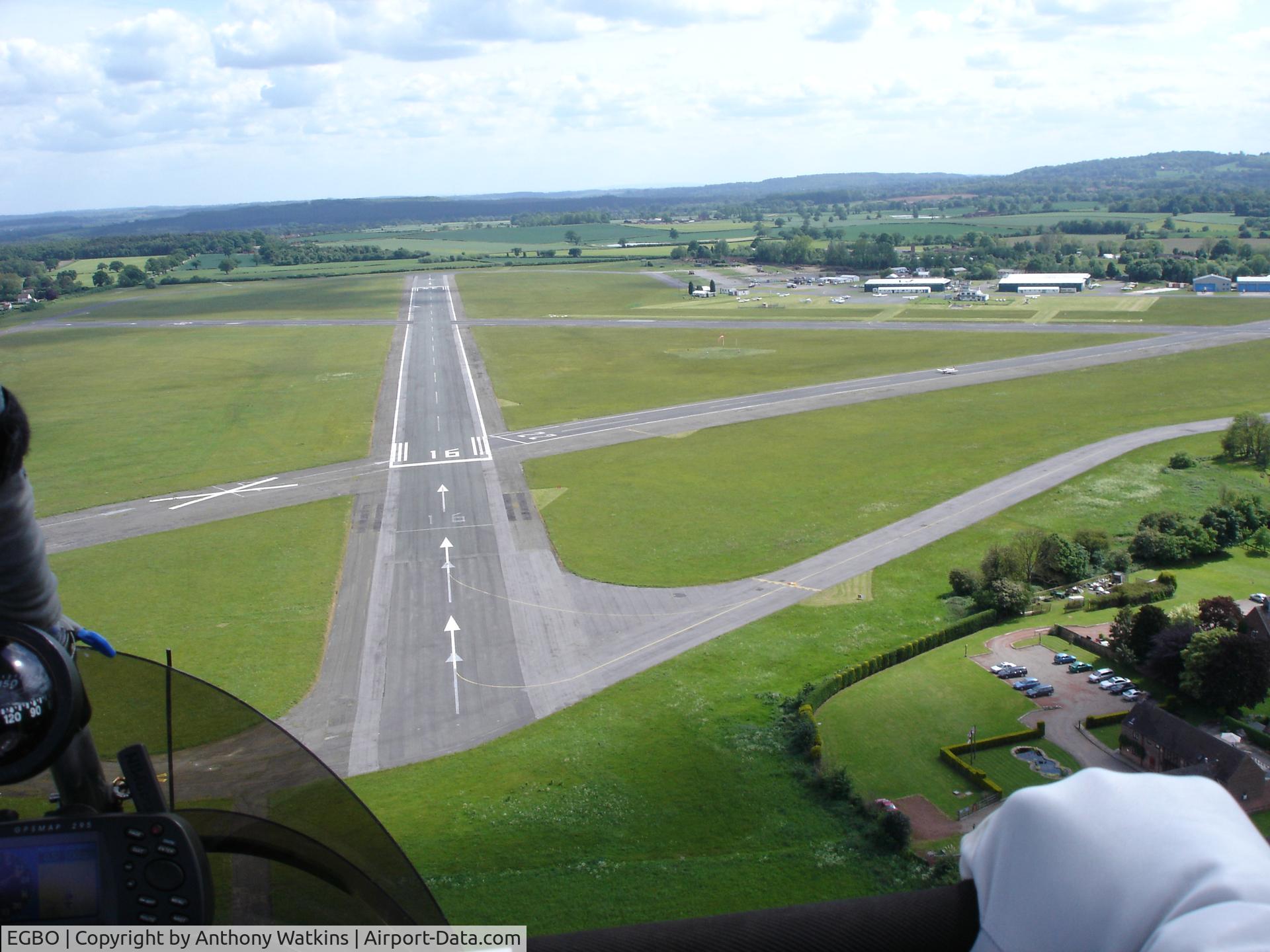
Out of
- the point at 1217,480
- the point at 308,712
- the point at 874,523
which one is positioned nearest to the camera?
the point at 308,712

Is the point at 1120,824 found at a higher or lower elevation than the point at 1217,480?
higher

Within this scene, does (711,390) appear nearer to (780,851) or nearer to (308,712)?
(308,712)

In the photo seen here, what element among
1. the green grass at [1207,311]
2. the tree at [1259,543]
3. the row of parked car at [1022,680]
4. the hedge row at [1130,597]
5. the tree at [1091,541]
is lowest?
the row of parked car at [1022,680]

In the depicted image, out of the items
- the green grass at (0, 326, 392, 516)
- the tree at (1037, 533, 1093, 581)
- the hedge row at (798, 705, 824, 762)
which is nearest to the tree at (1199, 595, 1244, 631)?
the tree at (1037, 533, 1093, 581)

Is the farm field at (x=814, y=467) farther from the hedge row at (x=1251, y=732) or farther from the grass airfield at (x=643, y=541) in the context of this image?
the hedge row at (x=1251, y=732)

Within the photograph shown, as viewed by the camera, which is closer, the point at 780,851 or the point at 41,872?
the point at 41,872

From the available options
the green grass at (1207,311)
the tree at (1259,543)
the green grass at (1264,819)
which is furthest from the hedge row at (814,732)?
the green grass at (1207,311)

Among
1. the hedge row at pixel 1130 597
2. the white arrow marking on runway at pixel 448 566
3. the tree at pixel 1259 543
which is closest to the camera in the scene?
the hedge row at pixel 1130 597

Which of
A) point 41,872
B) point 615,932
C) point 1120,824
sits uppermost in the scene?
point 1120,824

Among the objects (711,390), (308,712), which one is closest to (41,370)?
(711,390)
